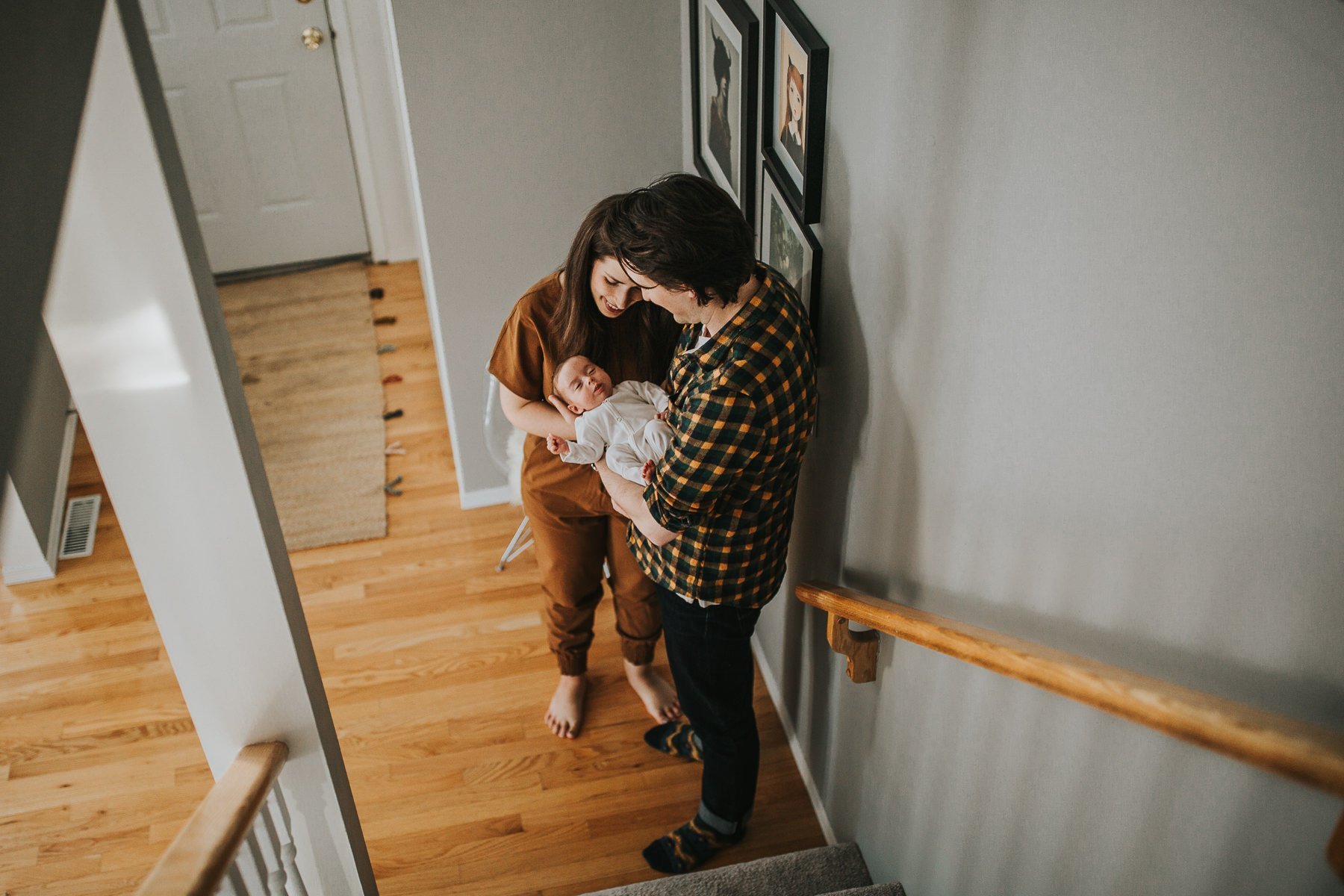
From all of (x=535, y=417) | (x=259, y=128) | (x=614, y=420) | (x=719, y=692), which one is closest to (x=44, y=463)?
(x=259, y=128)

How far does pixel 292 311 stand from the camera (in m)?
4.68

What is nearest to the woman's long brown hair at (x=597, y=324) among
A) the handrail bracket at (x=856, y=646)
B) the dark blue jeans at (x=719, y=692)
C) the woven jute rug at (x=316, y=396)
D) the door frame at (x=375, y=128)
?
the dark blue jeans at (x=719, y=692)

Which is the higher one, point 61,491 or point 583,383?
point 583,383

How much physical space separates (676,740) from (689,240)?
1519 mm

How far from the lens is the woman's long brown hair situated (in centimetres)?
185

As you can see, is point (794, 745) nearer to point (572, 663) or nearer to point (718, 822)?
point (718, 822)

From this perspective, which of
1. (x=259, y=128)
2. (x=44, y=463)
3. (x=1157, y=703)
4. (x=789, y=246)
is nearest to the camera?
(x=1157, y=703)

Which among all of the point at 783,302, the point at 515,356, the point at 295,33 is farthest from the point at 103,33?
the point at 295,33

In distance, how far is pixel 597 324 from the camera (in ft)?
6.81

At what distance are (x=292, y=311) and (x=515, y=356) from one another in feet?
9.51

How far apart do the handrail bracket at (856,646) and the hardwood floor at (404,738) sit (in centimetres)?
78

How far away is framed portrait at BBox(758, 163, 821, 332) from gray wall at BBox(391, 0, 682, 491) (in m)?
0.83

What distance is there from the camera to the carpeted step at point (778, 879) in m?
2.16

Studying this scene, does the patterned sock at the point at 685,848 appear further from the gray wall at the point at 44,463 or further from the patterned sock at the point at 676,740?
the gray wall at the point at 44,463
